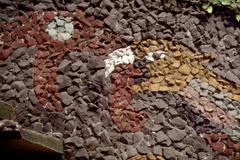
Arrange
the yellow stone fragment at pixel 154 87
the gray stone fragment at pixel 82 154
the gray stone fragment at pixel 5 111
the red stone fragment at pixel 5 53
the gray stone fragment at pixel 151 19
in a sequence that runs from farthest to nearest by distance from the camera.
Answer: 1. the gray stone fragment at pixel 151 19
2. the red stone fragment at pixel 5 53
3. the yellow stone fragment at pixel 154 87
4. the gray stone fragment at pixel 82 154
5. the gray stone fragment at pixel 5 111

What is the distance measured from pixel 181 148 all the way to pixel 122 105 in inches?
29.3

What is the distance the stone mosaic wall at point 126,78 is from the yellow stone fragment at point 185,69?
0.5 inches

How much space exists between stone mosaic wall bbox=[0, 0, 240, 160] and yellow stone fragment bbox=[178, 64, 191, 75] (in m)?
0.01

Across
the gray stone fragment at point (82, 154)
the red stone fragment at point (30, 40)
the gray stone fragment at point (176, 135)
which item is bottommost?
the gray stone fragment at point (82, 154)

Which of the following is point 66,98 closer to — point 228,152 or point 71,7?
point 71,7

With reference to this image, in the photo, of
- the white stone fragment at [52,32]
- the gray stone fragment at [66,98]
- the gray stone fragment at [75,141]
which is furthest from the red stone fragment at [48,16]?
the gray stone fragment at [75,141]

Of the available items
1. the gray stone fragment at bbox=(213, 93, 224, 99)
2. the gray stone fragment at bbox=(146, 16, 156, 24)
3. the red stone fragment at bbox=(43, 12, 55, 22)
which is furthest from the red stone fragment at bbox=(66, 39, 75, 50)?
the gray stone fragment at bbox=(213, 93, 224, 99)

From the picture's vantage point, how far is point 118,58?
5.19 meters

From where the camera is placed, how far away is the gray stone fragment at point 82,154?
4559mm

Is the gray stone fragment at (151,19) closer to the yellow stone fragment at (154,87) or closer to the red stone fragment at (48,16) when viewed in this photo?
the yellow stone fragment at (154,87)

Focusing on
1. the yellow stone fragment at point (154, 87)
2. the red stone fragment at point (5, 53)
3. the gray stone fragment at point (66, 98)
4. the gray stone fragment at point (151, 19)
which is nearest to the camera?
the gray stone fragment at point (66, 98)

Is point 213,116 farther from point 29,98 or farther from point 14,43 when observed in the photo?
point 14,43

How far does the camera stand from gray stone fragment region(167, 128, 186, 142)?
15.6ft

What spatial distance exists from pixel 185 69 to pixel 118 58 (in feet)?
2.46
